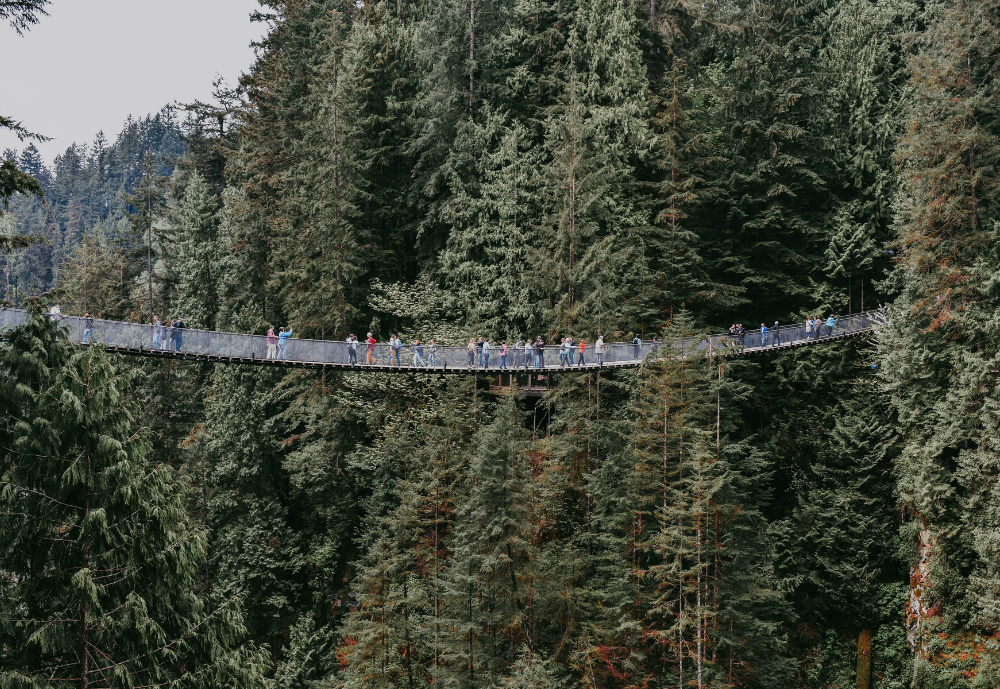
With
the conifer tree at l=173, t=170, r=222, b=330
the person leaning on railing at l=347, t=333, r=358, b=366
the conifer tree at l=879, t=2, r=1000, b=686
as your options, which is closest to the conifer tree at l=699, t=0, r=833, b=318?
the conifer tree at l=879, t=2, r=1000, b=686

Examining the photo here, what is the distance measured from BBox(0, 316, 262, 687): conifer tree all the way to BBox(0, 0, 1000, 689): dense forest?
0.19 feet

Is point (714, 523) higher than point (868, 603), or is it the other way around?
point (714, 523)

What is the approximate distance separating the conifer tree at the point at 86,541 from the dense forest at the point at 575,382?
0.06 meters

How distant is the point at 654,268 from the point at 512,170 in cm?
585

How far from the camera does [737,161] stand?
107 ft

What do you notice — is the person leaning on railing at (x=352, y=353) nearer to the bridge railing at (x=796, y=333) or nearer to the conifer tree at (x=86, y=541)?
the bridge railing at (x=796, y=333)

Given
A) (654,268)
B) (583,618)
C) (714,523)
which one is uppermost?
(654,268)

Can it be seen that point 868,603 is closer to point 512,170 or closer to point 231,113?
point 512,170

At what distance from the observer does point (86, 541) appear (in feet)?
37.3

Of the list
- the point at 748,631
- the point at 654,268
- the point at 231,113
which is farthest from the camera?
the point at 231,113

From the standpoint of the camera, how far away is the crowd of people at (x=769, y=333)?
2702 cm

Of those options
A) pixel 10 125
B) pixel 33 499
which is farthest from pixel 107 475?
pixel 10 125

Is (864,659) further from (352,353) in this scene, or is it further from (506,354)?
(352,353)

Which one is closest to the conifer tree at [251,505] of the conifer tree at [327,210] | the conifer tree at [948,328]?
the conifer tree at [327,210]
